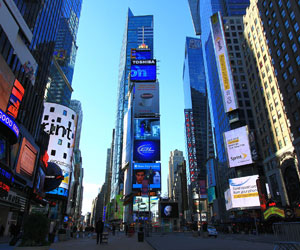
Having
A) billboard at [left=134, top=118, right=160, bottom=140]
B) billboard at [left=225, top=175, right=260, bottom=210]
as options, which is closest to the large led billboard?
billboard at [left=134, top=118, right=160, bottom=140]

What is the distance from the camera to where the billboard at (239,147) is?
221 feet

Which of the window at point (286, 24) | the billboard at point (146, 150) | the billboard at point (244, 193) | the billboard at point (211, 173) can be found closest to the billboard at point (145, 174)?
the billboard at point (146, 150)

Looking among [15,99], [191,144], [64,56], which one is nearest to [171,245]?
[15,99]

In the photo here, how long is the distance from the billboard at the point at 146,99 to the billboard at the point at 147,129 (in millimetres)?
3981

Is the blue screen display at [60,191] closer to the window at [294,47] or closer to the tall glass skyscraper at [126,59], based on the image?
the window at [294,47]

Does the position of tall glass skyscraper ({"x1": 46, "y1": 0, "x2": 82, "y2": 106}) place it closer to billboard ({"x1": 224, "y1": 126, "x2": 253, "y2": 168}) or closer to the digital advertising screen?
the digital advertising screen

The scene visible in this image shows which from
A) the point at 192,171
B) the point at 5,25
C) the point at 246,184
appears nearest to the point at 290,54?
the point at 246,184

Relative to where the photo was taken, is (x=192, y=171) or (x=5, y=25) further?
(x=192, y=171)

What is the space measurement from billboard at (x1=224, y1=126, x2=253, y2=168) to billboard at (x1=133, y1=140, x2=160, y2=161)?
32591mm

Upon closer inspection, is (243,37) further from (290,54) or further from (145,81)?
(145,81)

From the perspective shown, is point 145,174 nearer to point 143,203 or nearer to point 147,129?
point 143,203

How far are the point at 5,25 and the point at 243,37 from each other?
74.7 metres

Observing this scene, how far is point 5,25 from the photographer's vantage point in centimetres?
2861

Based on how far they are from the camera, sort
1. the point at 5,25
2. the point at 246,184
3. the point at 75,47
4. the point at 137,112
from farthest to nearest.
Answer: the point at 75,47, the point at 137,112, the point at 246,184, the point at 5,25
